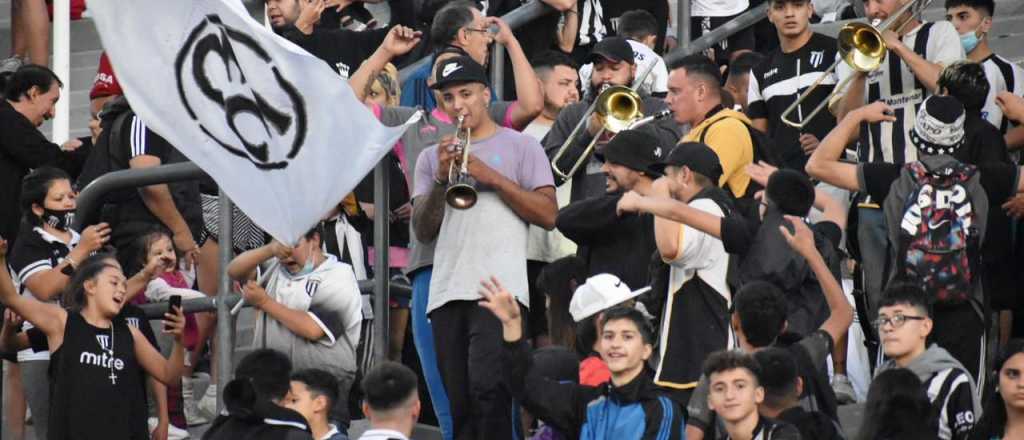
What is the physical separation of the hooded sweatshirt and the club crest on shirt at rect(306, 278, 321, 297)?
2.47m

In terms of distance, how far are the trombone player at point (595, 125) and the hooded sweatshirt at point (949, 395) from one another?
6.79 ft

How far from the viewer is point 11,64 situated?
48.6 feet

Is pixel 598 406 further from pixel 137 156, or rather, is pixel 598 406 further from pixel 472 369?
pixel 137 156

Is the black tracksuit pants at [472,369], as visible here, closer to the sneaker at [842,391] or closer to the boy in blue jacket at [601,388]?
the boy in blue jacket at [601,388]

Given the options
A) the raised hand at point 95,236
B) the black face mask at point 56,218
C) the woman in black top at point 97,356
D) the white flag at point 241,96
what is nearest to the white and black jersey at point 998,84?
the white flag at point 241,96

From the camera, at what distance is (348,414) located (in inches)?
440

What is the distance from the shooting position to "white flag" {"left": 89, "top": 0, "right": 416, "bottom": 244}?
10.4m

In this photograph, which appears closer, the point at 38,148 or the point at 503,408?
the point at 503,408

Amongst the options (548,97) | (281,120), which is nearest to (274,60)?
(281,120)

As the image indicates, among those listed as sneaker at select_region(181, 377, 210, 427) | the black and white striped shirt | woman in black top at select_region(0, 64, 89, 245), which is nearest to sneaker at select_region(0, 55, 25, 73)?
woman in black top at select_region(0, 64, 89, 245)

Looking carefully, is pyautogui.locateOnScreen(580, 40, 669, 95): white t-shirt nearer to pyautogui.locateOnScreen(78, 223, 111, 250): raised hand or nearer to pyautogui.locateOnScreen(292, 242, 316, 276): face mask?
pyautogui.locateOnScreen(292, 242, 316, 276): face mask

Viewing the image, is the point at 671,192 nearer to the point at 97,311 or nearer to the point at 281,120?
the point at 281,120

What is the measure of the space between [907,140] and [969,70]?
2.10ft

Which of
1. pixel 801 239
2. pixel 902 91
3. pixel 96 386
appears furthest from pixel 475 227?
pixel 902 91
